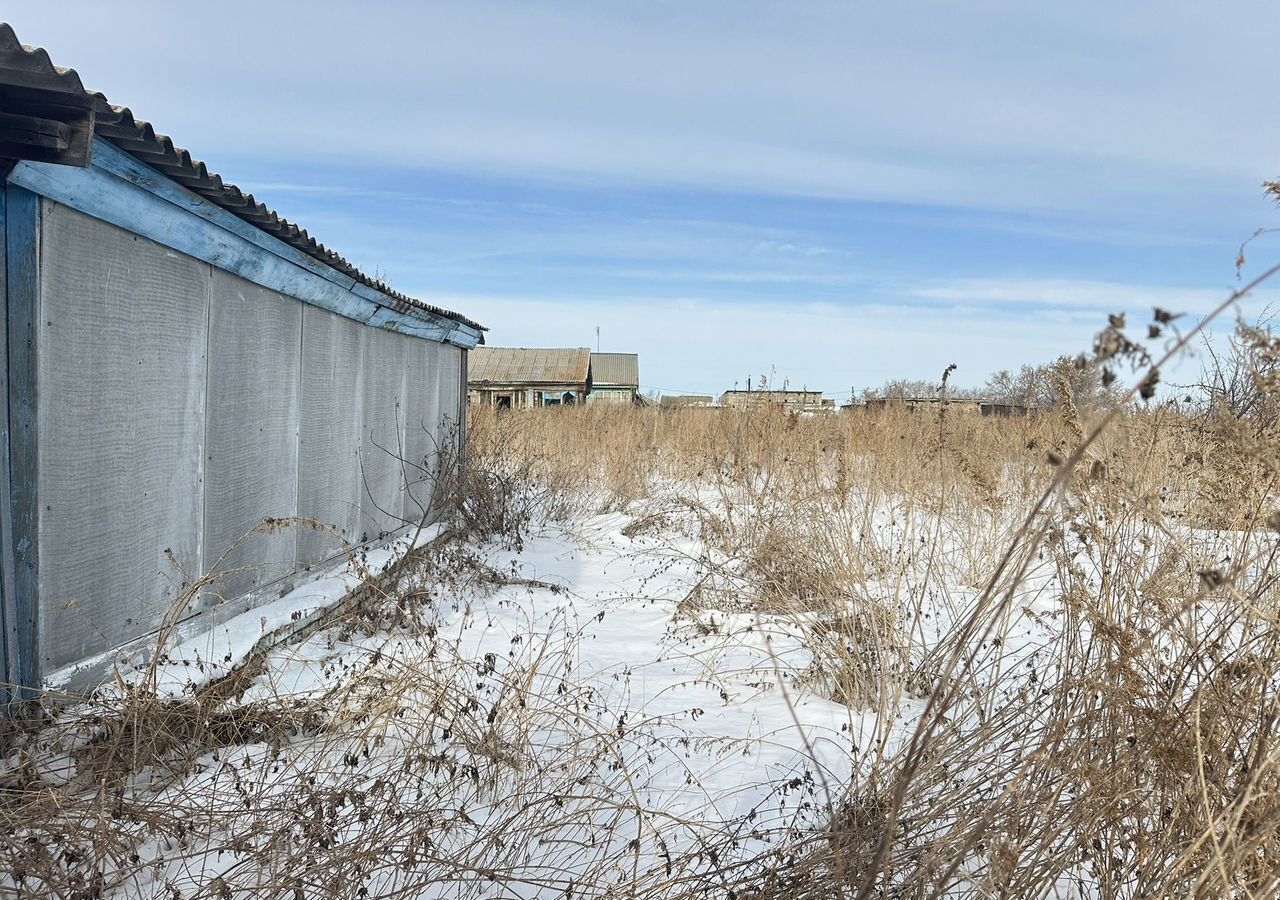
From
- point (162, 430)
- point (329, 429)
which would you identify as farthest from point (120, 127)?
point (329, 429)

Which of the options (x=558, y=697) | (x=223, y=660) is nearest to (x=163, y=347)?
(x=223, y=660)

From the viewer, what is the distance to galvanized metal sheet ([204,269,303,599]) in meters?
4.32

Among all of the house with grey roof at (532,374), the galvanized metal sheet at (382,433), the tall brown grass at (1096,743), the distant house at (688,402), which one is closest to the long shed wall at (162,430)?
the galvanized metal sheet at (382,433)

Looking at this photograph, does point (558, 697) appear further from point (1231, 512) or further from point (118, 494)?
point (1231, 512)

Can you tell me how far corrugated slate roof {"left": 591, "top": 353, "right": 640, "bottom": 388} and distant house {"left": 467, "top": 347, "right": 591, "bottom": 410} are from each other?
8.96 metres

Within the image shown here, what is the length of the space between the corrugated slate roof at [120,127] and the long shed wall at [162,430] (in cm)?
32

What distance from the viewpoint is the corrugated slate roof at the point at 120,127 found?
8.70 feet

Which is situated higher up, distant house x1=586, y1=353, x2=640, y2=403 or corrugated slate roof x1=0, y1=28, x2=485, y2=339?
distant house x1=586, y1=353, x2=640, y2=403

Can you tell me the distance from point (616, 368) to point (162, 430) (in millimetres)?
37466

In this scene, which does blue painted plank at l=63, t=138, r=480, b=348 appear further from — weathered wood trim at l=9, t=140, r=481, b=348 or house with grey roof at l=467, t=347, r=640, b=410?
house with grey roof at l=467, t=347, r=640, b=410

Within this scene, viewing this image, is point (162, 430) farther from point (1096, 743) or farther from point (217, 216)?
point (1096, 743)

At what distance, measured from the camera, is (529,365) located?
100 feet

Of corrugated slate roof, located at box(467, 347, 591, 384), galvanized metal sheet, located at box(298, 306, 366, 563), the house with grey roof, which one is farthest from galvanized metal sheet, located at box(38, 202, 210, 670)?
corrugated slate roof, located at box(467, 347, 591, 384)

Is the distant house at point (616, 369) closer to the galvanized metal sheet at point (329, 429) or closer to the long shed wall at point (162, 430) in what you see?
the galvanized metal sheet at point (329, 429)
